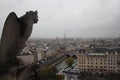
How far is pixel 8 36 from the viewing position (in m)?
1.96

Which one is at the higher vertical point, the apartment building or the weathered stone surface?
the weathered stone surface

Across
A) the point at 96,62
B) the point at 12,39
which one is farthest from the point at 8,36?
the point at 96,62

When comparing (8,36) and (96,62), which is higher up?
(8,36)

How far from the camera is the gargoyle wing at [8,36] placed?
6.35 ft

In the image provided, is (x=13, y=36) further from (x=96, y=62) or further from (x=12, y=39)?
(x=96, y=62)

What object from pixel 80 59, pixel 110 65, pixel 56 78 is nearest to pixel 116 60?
pixel 110 65

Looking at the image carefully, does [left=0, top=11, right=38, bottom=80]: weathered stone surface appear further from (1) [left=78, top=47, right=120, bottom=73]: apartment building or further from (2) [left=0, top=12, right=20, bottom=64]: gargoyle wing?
(1) [left=78, top=47, right=120, bottom=73]: apartment building

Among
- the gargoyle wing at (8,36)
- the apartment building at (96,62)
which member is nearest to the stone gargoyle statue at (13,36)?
the gargoyle wing at (8,36)

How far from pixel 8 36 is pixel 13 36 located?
47mm

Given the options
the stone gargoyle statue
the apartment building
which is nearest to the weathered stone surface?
the stone gargoyle statue

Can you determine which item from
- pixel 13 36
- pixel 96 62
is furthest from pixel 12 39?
pixel 96 62

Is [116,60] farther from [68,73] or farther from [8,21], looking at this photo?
[8,21]

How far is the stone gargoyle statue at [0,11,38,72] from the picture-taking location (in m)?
1.94

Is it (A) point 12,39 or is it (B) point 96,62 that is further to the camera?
(B) point 96,62
